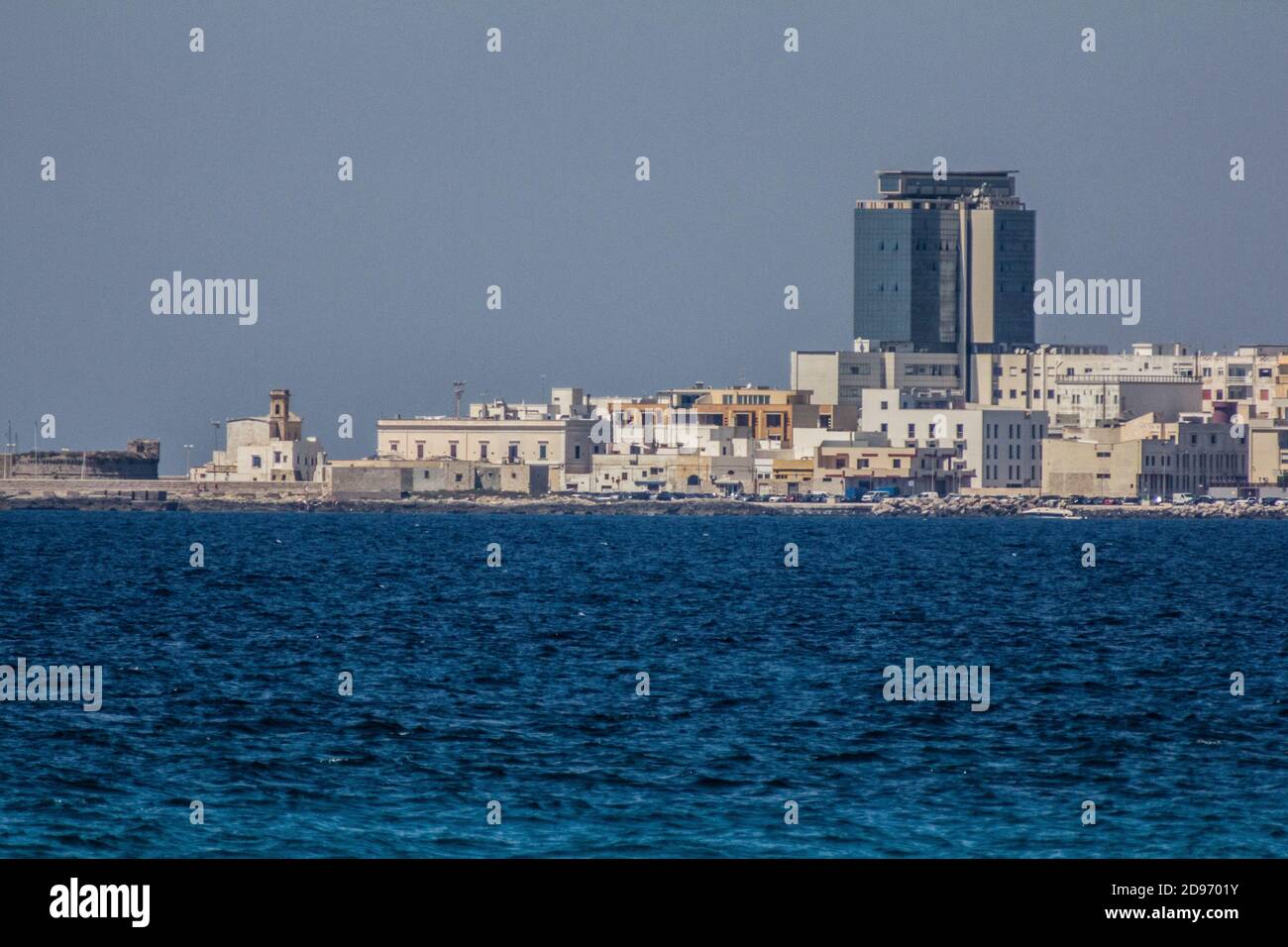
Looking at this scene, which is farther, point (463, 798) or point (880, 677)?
point (880, 677)

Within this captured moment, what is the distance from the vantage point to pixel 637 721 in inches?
1330

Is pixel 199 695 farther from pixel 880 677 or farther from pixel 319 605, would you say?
pixel 319 605

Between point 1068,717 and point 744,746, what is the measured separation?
24.7 ft

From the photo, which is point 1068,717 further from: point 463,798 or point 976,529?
point 976,529

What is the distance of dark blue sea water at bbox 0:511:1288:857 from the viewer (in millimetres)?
23109

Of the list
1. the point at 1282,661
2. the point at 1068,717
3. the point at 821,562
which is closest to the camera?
the point at 1068,717

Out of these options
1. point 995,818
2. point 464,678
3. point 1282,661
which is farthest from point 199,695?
point 1282,661

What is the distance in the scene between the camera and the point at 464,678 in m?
41.5

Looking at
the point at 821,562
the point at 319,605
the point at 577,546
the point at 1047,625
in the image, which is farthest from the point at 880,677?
the point at 577,546

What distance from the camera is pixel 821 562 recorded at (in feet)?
338

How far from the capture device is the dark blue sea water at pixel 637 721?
23109 millimetres

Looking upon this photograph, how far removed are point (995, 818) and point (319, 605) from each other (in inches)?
1732
